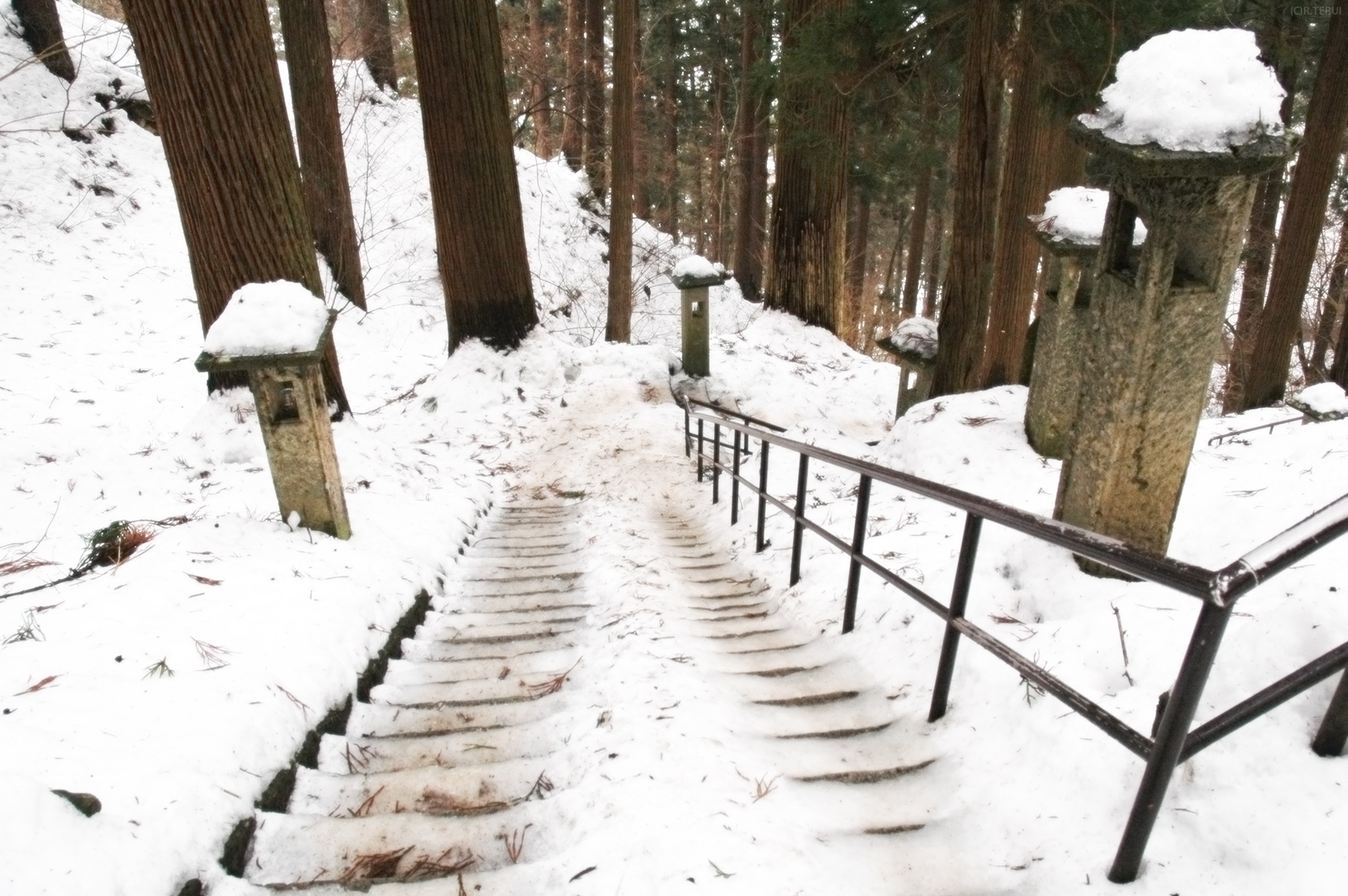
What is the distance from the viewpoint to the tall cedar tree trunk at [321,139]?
988 cm

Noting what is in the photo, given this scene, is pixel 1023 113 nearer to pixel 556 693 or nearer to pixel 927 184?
pixel 556 693

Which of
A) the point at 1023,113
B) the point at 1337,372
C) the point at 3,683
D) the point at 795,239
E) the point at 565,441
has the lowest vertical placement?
the point at 565,441

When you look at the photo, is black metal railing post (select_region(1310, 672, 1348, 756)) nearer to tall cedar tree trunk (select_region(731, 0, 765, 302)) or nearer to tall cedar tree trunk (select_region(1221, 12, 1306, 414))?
tall cedar tree trunk (select_region(1221, 12, 1306, 414))

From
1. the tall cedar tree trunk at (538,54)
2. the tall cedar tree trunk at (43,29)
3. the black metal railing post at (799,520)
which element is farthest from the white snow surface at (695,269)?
the tall cedar tree trunk at (43,29)

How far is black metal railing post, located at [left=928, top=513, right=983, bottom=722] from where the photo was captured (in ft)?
7.70

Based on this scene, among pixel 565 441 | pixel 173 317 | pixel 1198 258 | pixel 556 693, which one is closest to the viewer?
pixel 1198 258

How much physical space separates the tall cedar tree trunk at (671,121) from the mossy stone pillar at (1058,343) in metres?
15.7

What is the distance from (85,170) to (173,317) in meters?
3.55

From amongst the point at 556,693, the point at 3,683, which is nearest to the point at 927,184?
the point at 556,693

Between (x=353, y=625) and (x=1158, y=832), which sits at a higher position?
(x=1158, y=832)

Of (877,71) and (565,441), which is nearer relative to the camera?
(877,71)

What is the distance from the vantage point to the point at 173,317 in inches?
370

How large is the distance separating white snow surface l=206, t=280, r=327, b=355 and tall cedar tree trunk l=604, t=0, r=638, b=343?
765 cm

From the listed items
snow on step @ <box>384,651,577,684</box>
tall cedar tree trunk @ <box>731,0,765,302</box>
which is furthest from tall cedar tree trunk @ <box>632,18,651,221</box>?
snow on step @ <box>384,651,577,684</box>
